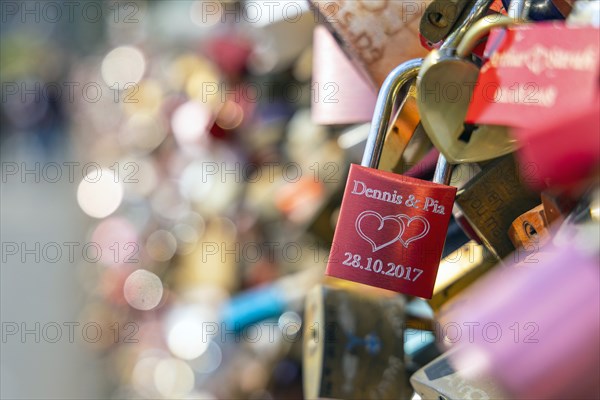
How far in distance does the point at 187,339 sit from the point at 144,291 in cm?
40

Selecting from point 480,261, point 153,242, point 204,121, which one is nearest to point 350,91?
point 480,261

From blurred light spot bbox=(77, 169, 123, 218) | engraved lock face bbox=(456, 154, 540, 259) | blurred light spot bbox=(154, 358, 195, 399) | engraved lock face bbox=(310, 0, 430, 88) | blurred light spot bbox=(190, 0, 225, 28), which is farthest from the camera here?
blurred light spot bbox=(77, 169, 123, 218)

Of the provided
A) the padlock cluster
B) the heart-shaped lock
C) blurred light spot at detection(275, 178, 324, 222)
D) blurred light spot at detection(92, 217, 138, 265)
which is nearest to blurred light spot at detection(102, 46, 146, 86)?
blurred light spot at detection(92, 217, 138, 265)

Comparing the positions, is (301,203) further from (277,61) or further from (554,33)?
(554,33)

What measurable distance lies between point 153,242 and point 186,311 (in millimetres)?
414

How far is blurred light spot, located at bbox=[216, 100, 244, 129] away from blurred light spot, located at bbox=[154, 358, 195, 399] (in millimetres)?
551

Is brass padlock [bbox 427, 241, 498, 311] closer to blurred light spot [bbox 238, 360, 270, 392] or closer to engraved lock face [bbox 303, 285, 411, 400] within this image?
engraved lock face [bbox 303, 285, 411, 400]

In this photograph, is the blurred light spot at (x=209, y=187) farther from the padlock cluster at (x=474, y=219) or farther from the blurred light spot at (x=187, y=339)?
the padlock cluster at (x=474, y=219)

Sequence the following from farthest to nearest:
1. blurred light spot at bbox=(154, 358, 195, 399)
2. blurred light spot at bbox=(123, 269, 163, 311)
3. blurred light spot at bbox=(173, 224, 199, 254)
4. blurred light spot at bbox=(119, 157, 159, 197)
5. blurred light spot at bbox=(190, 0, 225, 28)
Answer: blurred light spot at bbox=(119, 157, 159, 197) < blurred light spot at bbox=(190, 0, 225, 28) < blurred light spot at bbox=(123, 269, 163, 311) < blurred light spot at bbox=(173, 224, 199, 254) < blurred light spot at bbox=(154, 358, 195, 399)

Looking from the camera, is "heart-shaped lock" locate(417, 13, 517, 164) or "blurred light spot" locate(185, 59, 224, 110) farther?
"blurred light spot" locate(185, 59, 224, 110)

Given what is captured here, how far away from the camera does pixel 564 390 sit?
1.18 feet

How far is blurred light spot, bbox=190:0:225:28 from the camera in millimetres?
2514

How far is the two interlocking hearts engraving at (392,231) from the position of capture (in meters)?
0.56

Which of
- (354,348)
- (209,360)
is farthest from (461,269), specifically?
(209,360)
